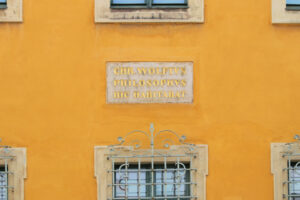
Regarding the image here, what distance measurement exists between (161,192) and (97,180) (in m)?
0.88

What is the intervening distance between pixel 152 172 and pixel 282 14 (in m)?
2.68

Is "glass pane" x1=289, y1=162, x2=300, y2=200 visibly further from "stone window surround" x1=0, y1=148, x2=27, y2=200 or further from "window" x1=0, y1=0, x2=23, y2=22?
"window" x1=0, y1=0, x2=23, y2=22

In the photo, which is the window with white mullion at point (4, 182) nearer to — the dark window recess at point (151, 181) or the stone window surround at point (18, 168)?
the stone window surround at point (18, 168)

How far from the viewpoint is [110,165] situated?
6.80m

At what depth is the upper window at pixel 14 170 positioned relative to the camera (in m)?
6.76

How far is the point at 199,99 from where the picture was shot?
688cm

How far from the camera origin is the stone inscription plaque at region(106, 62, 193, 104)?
686 cm

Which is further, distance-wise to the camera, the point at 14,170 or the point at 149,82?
the point at 149,82

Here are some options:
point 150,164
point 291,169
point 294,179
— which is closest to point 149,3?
point 150,164

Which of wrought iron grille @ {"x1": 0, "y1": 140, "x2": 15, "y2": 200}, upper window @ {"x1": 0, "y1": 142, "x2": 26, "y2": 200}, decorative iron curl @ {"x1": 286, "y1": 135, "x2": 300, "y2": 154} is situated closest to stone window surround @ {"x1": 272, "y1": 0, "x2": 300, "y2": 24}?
decorative iron curl @ {"x1": 286, "y1": 135, "x2": 300, "y2": 154}

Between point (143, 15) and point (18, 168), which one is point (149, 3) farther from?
point (18, 168)

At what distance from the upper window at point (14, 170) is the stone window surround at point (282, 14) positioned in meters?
3.72

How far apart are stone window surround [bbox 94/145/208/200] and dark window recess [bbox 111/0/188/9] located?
187cm

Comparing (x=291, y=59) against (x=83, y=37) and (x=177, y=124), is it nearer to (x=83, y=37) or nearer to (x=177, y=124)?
(x=177, y=124)
